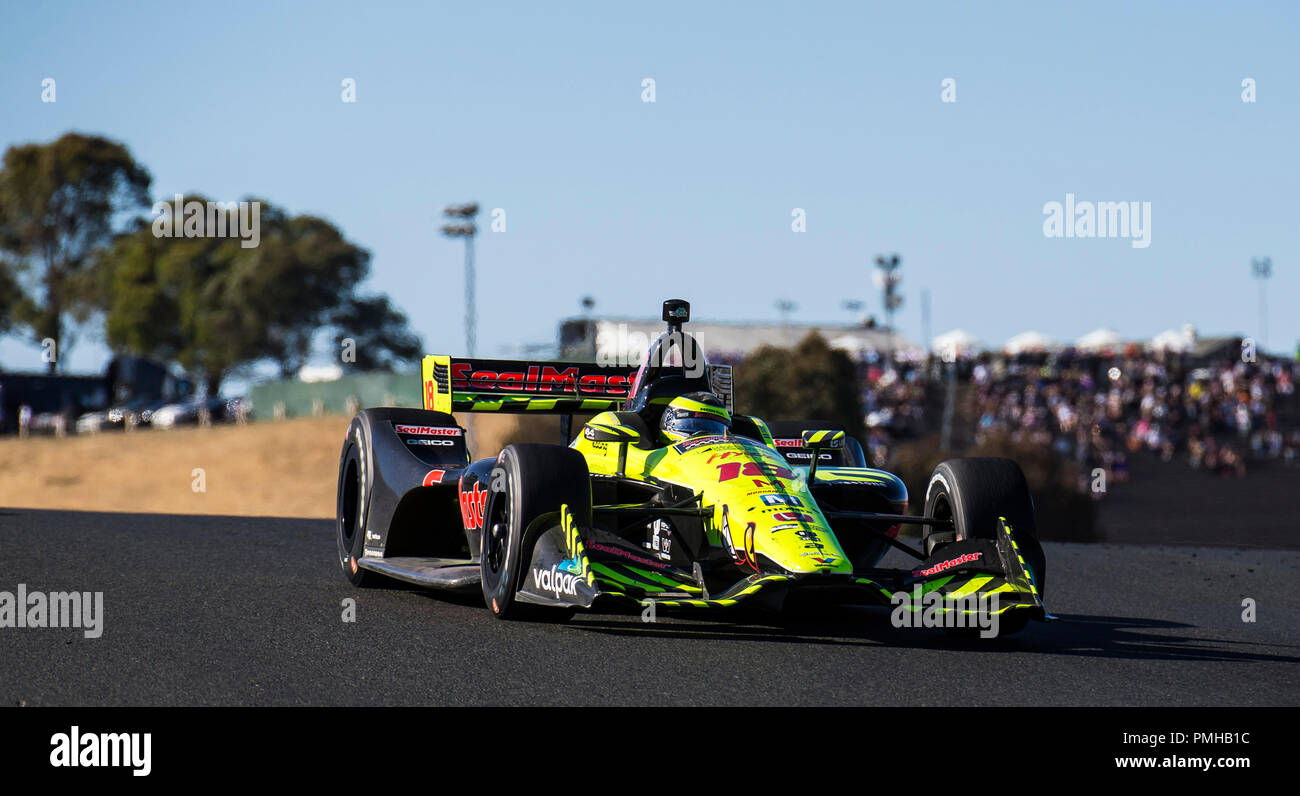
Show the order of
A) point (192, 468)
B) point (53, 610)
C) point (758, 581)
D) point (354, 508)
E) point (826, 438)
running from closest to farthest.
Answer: point (758, 581) < point (53, 610) < point (826, 438) < point (354, 508) < point (192, 468)

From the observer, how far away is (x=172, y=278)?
69750 mm

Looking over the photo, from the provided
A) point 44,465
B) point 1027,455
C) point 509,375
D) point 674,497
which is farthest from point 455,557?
point 44,465

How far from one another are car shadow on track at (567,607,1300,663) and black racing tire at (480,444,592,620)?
367 millimetres

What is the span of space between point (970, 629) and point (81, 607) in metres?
4.84

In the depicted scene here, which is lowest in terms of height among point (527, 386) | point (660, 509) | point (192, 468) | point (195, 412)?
point (192, 468)

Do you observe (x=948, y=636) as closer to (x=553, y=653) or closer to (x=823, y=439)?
(x=823, y=439)

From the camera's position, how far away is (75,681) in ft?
20.6

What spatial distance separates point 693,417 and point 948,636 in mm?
1952

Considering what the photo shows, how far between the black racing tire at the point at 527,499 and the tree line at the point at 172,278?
199 ft

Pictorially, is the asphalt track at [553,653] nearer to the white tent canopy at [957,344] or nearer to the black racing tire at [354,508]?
the black racing tire at [354,508]

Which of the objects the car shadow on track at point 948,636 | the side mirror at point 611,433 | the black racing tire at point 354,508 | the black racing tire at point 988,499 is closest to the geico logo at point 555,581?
the car shadow on track at point 948,636
